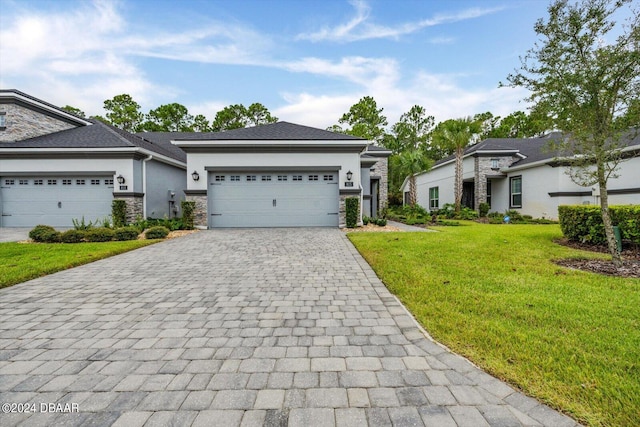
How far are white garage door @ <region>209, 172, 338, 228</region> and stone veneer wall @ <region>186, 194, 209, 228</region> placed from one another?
241 mm

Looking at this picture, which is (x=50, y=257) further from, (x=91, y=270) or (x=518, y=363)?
(x=518, y=363)

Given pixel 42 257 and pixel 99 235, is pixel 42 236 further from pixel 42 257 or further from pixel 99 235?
pixel 42 257

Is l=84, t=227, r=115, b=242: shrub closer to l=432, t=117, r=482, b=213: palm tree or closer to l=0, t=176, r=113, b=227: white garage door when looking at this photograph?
l=0, t=176, r=113, b=227: white garage door

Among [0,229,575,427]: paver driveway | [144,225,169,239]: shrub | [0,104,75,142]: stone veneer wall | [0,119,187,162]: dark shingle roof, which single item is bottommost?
[0,229,575,427]: paver driveway

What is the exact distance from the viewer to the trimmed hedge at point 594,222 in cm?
630

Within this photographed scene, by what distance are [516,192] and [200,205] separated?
18354 mm

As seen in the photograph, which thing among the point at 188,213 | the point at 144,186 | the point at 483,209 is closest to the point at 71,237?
the point at 188,213

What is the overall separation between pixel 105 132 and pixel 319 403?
16.3m

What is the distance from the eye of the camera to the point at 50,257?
20.2 feet

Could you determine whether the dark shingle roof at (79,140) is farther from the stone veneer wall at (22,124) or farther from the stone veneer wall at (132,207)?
the stone veneer wall at (132,207)

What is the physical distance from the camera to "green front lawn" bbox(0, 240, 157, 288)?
4.80m

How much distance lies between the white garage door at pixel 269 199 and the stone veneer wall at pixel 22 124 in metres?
9.72

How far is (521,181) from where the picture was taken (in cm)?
1628

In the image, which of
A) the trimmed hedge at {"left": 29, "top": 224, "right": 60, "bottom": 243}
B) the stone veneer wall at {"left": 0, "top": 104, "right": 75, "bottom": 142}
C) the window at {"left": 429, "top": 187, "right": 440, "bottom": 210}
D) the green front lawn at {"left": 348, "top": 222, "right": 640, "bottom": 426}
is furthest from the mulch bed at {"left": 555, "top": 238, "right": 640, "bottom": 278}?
the stone veneer wall at {"left": 0, "top": 104, "right": 75, "bottom": 142}
